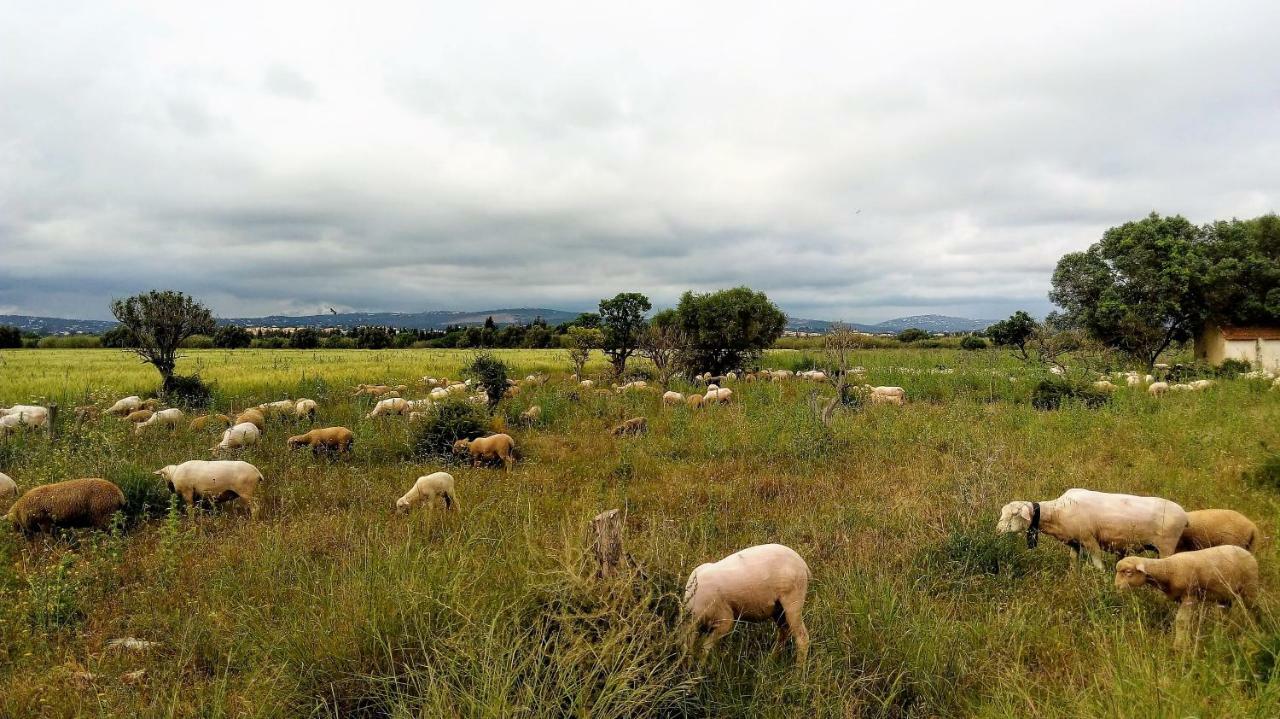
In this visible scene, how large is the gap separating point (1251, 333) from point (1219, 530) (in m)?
30.2

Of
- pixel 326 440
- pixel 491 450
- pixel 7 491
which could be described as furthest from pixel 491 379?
pixel 7 491

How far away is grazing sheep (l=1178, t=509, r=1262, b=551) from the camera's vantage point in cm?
526

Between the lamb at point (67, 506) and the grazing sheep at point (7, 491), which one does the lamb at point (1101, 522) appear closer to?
the lamb at point (67, 506)

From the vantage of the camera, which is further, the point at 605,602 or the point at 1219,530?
the point at 1219,530

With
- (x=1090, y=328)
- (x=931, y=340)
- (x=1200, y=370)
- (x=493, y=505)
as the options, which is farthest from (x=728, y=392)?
(x=931, y=340)

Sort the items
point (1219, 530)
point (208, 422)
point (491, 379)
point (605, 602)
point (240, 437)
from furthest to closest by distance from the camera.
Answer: point (491, 379), point (208, 422), point (240, 437), point (1219, 530), point (605, 602)

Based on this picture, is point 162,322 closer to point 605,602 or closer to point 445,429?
point 445,429

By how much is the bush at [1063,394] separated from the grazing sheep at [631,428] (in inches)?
450

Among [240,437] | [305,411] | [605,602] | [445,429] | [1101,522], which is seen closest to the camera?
[605,602]

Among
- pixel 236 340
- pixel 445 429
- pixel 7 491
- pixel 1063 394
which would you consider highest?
pixel 236 340

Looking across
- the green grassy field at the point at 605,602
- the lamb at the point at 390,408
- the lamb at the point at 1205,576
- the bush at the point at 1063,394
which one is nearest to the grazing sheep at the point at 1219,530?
the green grassy field at the point at 605,602

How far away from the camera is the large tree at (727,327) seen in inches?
1062

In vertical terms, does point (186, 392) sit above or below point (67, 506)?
above

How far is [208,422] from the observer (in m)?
12.9
